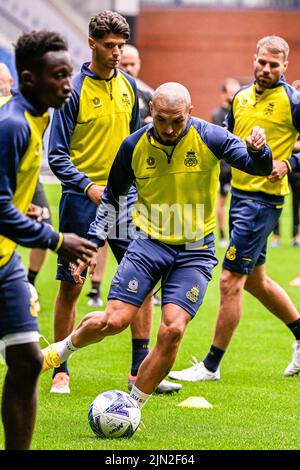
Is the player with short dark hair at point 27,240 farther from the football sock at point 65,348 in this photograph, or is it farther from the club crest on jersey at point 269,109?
the club crest on jersey at point 269,109

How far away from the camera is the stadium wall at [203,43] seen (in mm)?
38906

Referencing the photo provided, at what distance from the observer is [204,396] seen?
26.7 feet

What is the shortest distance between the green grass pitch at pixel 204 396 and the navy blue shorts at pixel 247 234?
0.97 meters

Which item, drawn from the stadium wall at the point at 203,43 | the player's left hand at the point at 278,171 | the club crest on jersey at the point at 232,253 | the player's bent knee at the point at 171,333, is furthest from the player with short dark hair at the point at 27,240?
the stadium wall at the point at 203,43

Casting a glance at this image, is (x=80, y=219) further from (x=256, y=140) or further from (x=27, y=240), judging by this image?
(x=27, y=240)

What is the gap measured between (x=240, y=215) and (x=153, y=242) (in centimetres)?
167

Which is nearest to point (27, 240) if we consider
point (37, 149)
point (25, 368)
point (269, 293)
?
point (37, 149)

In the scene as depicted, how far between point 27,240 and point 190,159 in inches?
72.1

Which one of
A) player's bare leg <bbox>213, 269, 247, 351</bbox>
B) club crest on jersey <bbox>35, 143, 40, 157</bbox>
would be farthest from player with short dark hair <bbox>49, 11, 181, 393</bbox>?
club crest on jersey <bbox>35, 143, 40, 157</bbox>

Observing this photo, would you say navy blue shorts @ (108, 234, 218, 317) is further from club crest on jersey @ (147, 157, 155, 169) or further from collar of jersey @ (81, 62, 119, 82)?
collar of jersey @ (81, 62, 119, 82)

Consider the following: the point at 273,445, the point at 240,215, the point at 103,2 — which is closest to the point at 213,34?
the point at 103,2

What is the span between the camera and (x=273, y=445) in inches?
256

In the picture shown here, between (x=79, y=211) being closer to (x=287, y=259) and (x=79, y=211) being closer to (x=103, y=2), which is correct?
(x=287, y=259)

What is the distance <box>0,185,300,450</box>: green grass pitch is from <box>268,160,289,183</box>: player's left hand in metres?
1.62
